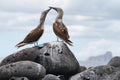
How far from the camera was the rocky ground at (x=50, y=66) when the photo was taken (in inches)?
805

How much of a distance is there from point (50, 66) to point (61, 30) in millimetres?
1703

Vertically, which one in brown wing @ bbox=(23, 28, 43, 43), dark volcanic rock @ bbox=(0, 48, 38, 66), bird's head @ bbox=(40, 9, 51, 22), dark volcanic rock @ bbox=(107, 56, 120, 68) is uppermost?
bird's head @ bbox=(40, 9, 51, 22)

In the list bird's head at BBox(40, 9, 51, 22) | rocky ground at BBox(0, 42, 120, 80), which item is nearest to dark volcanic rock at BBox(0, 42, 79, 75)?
rocky ground at BBox(0, 42, 120, 80)

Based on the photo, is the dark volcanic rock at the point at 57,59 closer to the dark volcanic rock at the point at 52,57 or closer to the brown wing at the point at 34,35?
the dark volcanic rock at the point at 52,57

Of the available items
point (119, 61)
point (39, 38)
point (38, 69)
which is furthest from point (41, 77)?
point (119, 61)

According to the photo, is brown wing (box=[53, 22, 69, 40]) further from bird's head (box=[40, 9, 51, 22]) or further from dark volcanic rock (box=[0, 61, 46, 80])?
dark volcanic rock (box=[0, 61, 46, 80])

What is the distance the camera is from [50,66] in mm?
21609

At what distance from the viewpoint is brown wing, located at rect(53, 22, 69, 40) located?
72.2 feet

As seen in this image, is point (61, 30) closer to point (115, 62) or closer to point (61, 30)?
point (61, 30)

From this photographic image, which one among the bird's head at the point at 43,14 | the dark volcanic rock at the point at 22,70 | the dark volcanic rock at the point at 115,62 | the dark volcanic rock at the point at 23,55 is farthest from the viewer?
the bird's head at the point at 43,14

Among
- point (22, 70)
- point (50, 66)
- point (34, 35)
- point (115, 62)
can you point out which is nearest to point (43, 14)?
point (34, 35)

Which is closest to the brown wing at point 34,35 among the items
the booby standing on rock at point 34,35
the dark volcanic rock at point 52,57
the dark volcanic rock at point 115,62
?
the booby standing on rock at point 34,35

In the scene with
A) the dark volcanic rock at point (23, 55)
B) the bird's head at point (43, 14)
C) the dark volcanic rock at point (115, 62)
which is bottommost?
the dark volcanic rock at point (115, 62)

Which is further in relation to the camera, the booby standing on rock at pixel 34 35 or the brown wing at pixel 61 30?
the booby standing on rock at pixel 34 35
